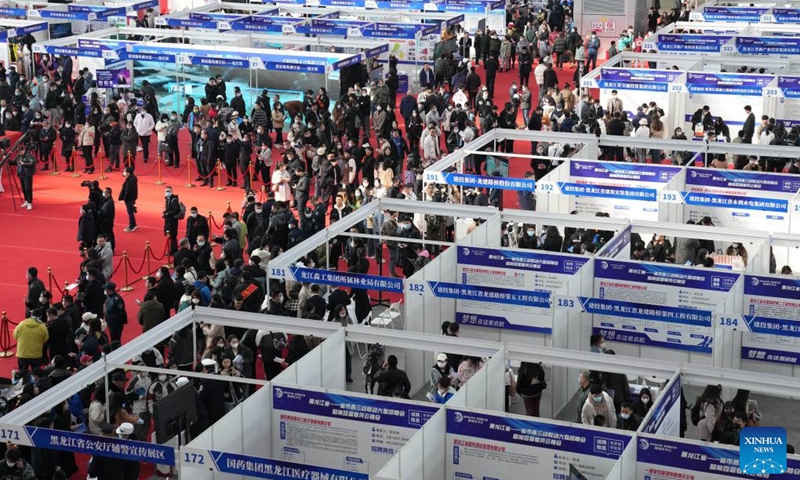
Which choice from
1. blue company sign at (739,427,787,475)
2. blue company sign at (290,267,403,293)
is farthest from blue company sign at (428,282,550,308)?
blue company sign at (739,427,787,475)

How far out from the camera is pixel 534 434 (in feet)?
39.6

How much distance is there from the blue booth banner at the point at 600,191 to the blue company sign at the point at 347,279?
5182 millimetres

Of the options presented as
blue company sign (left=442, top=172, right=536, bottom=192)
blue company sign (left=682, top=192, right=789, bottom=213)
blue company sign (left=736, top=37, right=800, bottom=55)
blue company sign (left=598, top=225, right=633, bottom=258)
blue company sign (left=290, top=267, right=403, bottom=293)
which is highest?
blue company sign (left=736, top=37, right=800, bottom=55)

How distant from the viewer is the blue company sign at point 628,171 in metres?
21.0

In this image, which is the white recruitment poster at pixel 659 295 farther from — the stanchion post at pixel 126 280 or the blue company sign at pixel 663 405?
the stanchion post at pixel 126 280

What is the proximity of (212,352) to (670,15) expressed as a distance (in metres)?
32.0

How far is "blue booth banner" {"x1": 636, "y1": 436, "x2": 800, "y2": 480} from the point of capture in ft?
37.1

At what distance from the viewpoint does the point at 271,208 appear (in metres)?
21.4

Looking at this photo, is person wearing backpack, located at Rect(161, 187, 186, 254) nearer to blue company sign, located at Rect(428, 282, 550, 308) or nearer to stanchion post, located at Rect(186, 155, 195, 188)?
stanchion post, located at Rect(186, 155, 195, 188)

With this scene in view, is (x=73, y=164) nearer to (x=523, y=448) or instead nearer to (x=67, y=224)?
(x=67, y=224)

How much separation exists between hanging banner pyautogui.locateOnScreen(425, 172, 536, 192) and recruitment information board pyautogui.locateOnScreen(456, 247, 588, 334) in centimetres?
331

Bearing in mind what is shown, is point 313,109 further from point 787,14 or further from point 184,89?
point 787,14

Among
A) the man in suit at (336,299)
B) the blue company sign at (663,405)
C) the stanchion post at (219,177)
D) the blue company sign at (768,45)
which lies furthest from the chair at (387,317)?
the blue company sign at (768,45)

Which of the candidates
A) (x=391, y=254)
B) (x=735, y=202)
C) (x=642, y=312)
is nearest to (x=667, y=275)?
(x=642, y=312)
